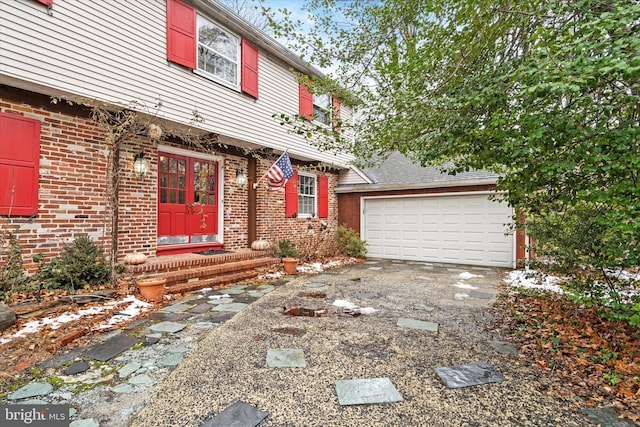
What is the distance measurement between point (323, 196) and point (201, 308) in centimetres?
616

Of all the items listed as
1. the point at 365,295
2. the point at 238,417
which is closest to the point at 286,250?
the point at 365,295

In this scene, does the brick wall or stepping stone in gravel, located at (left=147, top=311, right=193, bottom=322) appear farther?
the brick wall

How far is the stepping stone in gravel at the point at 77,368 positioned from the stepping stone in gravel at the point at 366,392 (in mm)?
2032

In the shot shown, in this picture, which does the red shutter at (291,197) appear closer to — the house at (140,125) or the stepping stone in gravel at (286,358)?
the house at (140,125)

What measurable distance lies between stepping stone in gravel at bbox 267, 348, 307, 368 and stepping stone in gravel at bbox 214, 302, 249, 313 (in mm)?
1398

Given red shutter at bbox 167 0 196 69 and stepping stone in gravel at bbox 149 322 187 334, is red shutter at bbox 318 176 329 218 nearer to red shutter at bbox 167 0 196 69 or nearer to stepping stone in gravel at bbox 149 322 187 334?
red shutter at bbox 167 0 196 69

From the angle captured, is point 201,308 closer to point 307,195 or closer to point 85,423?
point 85,423

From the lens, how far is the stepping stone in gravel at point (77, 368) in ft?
7.79

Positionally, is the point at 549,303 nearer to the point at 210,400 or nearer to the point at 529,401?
the point at 529,401

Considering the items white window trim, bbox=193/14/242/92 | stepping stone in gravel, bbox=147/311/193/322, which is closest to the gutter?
white window trim, bbox=193/14/242/92

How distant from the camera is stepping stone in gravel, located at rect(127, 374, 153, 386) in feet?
7.41

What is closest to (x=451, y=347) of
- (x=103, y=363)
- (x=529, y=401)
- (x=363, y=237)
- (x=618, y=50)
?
(x=529, y=401)

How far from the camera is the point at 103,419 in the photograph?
1.85 m

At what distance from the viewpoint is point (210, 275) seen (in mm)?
5449
